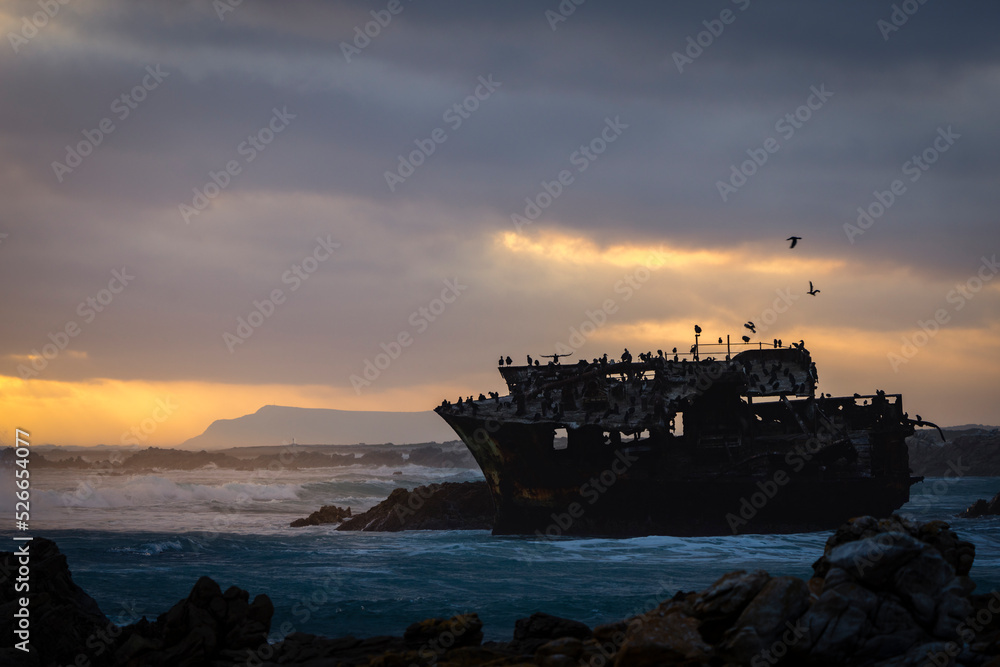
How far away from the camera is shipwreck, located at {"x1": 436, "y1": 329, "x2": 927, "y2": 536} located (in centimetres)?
3350

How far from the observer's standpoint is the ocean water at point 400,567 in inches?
801

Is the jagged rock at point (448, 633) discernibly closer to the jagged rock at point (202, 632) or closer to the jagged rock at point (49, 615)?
the jagged rock at point (202, 632)

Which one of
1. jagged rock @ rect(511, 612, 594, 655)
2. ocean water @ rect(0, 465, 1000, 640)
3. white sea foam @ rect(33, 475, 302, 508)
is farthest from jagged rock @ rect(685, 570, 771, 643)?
white sea foam @ rect(33, 475, 302, 508)

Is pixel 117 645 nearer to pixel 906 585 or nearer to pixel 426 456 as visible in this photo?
pixel 906 585

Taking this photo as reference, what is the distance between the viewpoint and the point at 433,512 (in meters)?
41.1

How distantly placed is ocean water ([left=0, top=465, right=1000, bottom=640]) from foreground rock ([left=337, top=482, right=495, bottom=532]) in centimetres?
137

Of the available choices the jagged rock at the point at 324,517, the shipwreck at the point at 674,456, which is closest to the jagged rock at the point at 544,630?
the shipwreck at the point at 674,456

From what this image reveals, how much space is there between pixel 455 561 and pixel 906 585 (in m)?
19.1

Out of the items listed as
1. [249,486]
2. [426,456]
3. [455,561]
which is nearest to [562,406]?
[455,561]

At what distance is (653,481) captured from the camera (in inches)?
1329

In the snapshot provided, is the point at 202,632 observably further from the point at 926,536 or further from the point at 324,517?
the point at 324,517

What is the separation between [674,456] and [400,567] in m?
12.7

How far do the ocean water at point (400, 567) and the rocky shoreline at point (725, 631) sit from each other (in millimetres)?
3453

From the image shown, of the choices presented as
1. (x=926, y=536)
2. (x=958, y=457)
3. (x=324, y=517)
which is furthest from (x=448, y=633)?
(x=958, y=457)
